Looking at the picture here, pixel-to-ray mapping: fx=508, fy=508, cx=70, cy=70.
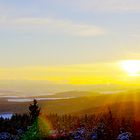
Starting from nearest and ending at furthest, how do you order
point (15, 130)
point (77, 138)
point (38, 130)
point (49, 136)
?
point (49, 136) < point (38, 130) < point (77, 138) < point (15, 130)

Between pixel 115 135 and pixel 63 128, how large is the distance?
18.8ft

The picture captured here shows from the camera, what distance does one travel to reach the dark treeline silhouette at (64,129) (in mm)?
30812

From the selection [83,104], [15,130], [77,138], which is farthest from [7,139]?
[83,104]

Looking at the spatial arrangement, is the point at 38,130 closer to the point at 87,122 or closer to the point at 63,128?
the point at 63,128

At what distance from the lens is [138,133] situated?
35.1 meters

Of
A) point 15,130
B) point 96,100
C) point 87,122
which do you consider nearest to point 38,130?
point 15,130

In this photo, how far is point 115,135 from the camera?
115 feet

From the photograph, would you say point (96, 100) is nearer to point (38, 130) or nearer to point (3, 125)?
point (3, 125)

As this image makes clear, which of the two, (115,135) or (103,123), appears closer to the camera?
(115,135)

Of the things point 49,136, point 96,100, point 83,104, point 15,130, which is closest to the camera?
point 49,136

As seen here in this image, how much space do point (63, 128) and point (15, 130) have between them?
3.94 metres

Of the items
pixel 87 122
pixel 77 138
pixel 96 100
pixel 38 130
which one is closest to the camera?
pixel 38 130

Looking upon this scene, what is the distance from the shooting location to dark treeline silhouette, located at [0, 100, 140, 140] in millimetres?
30812

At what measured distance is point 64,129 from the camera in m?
38.7
